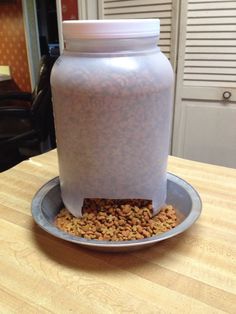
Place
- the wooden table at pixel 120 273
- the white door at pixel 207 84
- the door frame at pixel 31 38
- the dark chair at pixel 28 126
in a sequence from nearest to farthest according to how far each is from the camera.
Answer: the wooden table at pixel 120 273
the white door at pixel 207 84
the dark chair at pixel 28 126
the door frame at pixel 31 38

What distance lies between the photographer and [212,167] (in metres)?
0.94

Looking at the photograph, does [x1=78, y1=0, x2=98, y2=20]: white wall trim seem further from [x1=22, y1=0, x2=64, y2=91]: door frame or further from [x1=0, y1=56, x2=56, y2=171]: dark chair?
[x1=22, y1=0, x2=64, y2=91]: door frame

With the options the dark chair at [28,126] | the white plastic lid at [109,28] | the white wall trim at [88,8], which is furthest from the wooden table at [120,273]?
the white wall trim at [88,8]

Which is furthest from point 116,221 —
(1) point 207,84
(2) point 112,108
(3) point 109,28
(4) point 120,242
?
(1) point 207,84

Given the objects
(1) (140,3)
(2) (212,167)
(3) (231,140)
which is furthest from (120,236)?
(1) (140,3)

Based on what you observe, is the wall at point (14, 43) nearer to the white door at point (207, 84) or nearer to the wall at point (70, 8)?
the wall at point (70, 8)

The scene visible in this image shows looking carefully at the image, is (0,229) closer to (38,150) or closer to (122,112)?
(122,112)

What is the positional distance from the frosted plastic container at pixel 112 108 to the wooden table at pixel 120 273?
11cm

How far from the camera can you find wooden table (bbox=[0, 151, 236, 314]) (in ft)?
1.54

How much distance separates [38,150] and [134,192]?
1.39 m

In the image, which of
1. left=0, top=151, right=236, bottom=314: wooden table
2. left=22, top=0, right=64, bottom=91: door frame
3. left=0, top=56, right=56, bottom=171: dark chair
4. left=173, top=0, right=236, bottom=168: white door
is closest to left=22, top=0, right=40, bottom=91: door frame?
left=22, top=0, right=64, bottom=91: door frame

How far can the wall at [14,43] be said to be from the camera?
256 centimetres

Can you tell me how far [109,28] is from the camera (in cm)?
51

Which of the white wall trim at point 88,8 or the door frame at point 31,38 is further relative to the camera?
the door frame at point 31,38
